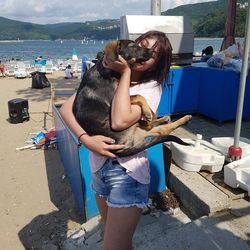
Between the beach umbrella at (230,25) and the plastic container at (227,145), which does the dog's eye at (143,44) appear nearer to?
the plastic container at (227,145)

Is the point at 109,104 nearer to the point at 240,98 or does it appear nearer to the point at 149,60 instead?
the point at 149,60

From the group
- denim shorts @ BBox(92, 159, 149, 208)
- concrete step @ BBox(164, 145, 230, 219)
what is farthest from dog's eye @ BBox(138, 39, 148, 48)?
concrete step @ BBox(164, 145, 230, 219)

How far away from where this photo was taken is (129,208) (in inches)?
73.9

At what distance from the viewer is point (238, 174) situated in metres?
3.61

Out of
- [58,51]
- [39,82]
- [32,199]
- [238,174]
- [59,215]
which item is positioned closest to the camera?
[238,174]

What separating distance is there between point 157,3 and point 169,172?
5070mm

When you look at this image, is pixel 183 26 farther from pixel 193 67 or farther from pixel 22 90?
pixel 22 90

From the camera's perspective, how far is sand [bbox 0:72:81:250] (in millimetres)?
3988

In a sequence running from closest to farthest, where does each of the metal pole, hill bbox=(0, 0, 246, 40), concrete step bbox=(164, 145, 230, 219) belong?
concrete step bbox=(164, 145, 230, 219)
the metal pole
hill bbox=(0, 0, 246, 40)

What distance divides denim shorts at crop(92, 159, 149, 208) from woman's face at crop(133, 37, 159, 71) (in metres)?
0.59

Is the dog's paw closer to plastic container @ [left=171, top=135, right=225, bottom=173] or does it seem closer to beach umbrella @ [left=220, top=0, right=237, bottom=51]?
plastic container @ [left=171, top=135, right=225, bottom=173]

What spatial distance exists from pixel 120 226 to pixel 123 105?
2.41 feet

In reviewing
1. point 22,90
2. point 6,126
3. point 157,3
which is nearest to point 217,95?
point 157,3

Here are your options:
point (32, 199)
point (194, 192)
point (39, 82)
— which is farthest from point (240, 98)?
point (39, 82)
